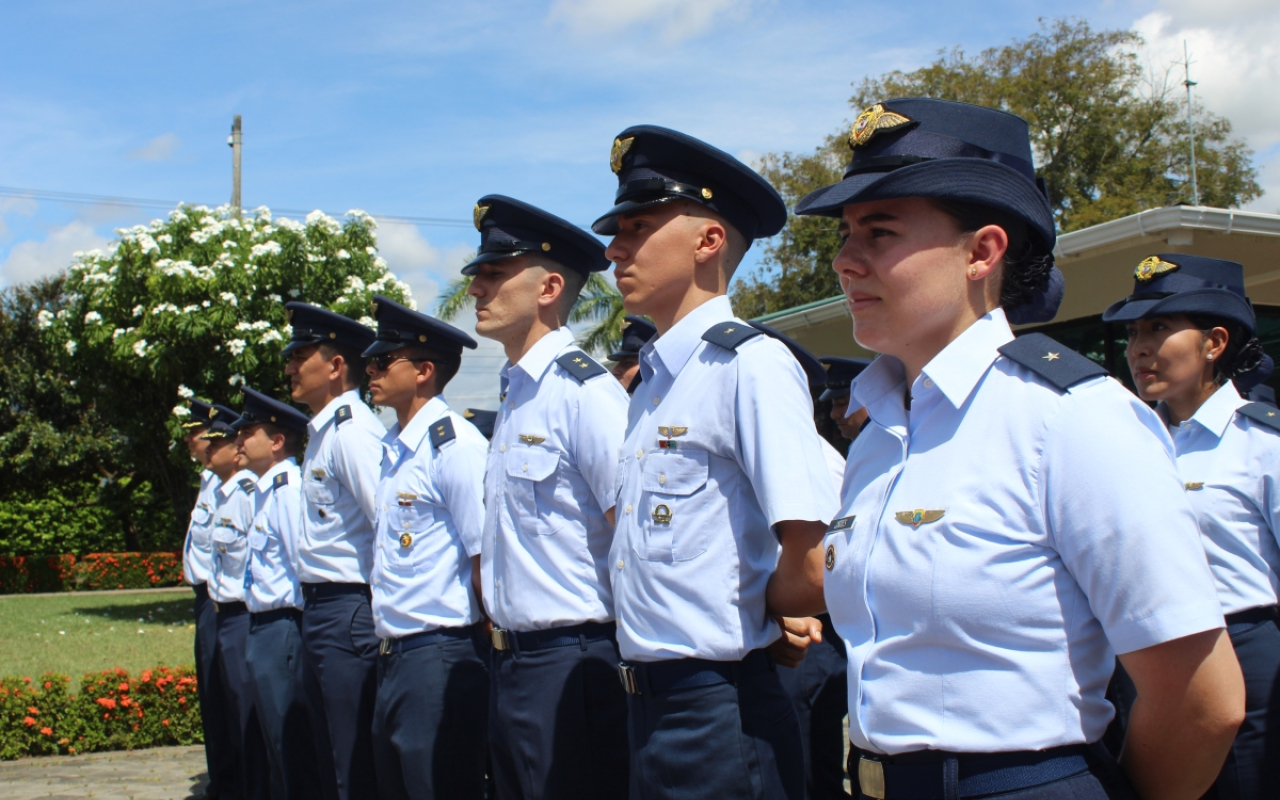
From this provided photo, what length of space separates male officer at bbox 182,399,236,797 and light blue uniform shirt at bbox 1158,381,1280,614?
19.3 feet

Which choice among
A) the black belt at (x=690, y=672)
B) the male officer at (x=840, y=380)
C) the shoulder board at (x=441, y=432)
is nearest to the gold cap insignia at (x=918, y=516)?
the black belt at (x=690, y=672)

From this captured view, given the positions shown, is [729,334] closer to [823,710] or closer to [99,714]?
[823,710]

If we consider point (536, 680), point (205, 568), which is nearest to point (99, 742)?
point (205, 568)

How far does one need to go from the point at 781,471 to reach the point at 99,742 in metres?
8.66

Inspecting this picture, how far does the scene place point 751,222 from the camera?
3.11 m

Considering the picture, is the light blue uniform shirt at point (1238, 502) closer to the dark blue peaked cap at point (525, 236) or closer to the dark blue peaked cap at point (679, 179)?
the dark blue peaked cap at point (679, 179)

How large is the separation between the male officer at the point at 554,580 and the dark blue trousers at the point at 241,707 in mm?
3355

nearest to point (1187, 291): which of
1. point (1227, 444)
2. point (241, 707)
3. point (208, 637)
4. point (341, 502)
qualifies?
point (1227, 444)

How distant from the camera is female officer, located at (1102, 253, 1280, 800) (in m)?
3.32

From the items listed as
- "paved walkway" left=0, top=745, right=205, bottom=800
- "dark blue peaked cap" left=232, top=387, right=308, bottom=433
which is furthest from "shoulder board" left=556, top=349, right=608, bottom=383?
"paved walkway" left=0, top=745, right=205, bottom=800

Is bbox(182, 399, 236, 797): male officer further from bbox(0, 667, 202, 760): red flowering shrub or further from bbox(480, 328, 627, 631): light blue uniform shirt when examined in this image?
bbox(480, 328, 627, 631): light blue uniform shirt

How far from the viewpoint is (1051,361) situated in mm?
1700

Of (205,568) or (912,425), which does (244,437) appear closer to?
(205,568)

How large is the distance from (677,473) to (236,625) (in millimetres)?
4921
